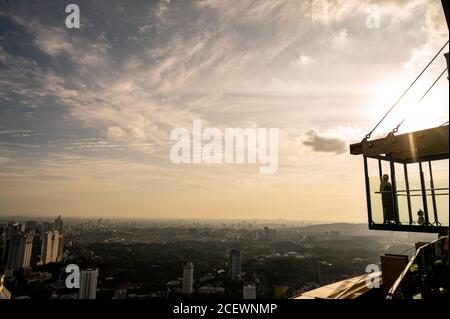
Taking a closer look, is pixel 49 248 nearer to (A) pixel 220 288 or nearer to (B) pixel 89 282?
(B) pixel 89 282

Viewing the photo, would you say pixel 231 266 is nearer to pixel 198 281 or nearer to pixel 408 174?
pixel 198 281

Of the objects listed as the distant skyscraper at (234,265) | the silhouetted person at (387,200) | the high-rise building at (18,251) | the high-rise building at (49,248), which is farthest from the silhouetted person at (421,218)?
the high-rise building at (49,248)

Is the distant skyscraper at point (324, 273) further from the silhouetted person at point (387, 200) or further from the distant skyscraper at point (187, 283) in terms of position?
the silhouetted person at point (387, 200)

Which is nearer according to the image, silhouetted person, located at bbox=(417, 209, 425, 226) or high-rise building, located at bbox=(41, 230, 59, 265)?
silhouetted person, located at bbox=(417, 209, 425, 226)

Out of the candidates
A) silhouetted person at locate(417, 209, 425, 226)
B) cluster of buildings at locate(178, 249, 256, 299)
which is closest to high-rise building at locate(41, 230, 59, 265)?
cluster of buildings at locate(178, 249, 256, 299)

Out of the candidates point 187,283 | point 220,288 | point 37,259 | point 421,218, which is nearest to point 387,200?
point 421,218

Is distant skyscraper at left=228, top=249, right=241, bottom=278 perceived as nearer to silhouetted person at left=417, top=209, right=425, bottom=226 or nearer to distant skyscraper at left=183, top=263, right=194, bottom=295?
distant skyscraper at left=183, top=263, right=194, bottom=295
